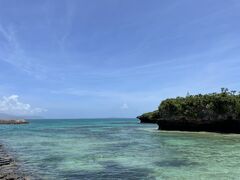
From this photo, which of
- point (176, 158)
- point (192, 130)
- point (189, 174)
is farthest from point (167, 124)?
point (189, 174)

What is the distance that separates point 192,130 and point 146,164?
1507 inches

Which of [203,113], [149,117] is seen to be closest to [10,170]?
[203,113]

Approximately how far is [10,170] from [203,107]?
41.1 metres

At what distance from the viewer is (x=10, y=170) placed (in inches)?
795

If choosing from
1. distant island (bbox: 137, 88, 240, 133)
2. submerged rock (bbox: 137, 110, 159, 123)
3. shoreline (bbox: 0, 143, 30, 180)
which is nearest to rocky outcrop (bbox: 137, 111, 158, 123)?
submerged rock (bbox: 137, 110, 159, 123)

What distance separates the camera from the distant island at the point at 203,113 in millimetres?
53250

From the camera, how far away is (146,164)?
22.1 m

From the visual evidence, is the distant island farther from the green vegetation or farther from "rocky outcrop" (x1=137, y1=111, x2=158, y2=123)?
"rocky outcrop" (x1=137, y1=111, x2=158, y2=123)

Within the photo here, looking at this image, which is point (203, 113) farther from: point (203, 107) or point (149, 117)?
point (149, 117)

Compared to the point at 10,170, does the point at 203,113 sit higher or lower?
higher

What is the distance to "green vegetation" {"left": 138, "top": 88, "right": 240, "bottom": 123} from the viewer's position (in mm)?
53062

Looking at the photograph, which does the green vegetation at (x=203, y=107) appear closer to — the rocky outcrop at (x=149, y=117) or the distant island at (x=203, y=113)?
the distant island at (x=203, y=113)

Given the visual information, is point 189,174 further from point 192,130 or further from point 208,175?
point 192,130

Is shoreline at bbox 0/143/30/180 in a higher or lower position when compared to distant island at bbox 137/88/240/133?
lower
